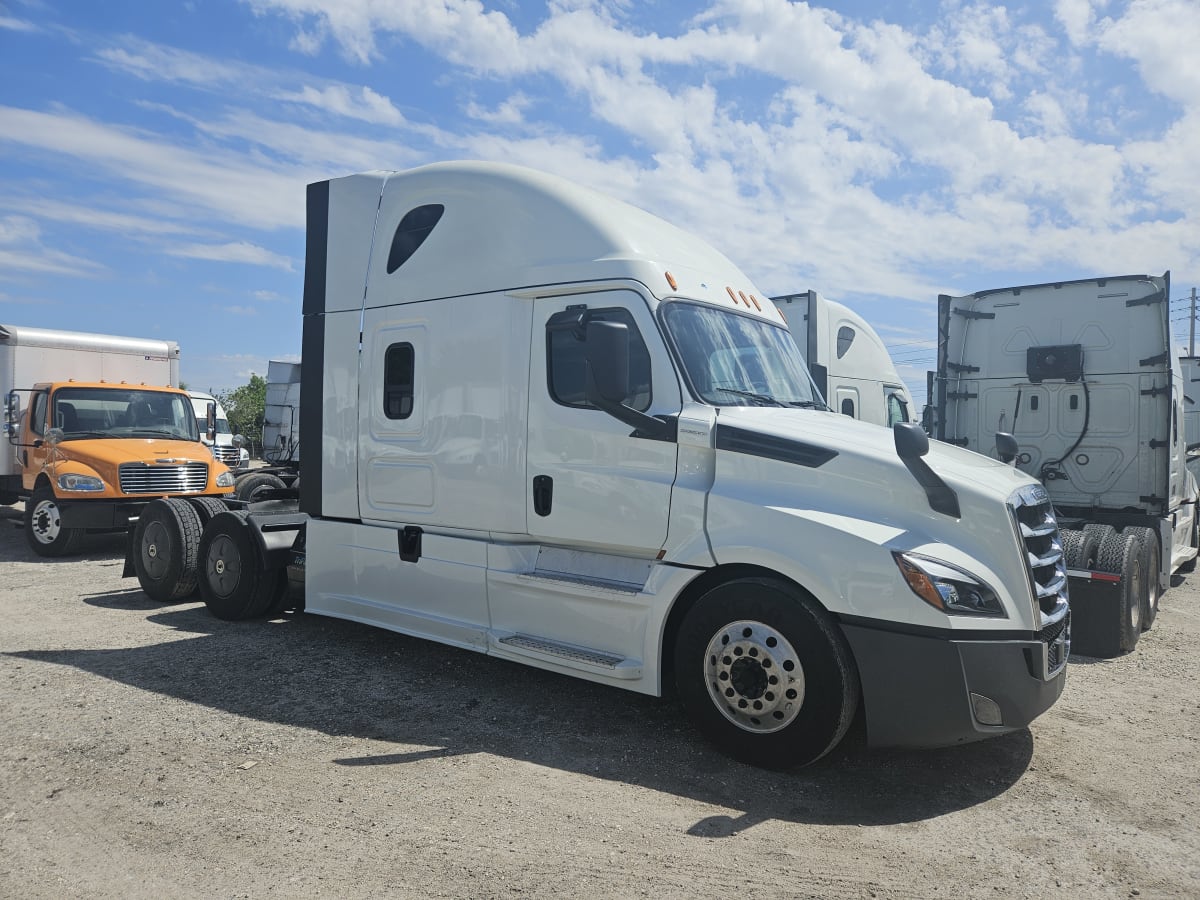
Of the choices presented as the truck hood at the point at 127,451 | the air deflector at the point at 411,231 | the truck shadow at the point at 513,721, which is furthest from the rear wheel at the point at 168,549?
the air deflector at the point at 411,231

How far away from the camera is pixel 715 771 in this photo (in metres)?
4.54

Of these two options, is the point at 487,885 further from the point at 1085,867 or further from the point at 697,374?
the point at 697,374

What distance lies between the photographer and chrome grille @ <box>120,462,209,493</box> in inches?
458

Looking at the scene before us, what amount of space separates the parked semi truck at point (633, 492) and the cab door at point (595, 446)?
0.02m

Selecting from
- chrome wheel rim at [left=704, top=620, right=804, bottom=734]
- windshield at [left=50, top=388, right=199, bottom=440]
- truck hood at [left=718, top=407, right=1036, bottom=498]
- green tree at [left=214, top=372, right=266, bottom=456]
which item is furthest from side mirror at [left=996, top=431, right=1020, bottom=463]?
green tree at [left=214, top=372, right=266, bottom=456]

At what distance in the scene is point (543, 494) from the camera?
A: 17.6 ft

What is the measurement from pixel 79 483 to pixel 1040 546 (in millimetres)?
11490

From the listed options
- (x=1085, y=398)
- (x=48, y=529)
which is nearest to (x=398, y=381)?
(x=1085, y=398)

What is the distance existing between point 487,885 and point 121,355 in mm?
13329

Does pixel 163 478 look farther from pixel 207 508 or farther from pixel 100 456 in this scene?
pixel 207 508

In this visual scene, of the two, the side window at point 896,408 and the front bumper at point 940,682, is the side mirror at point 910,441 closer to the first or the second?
the front bumper at point 940,682

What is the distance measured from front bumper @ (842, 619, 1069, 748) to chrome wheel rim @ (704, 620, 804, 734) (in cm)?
34

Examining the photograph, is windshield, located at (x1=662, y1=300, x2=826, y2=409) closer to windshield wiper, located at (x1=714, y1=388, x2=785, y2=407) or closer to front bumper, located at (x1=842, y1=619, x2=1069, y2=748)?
windshield wiper, located at (x1=714, y1=388, x2=785, y2=407)

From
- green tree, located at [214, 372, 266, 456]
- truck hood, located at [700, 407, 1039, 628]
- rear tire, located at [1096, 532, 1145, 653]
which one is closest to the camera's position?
truck hood, located at [700, 407, 1039, 628]
